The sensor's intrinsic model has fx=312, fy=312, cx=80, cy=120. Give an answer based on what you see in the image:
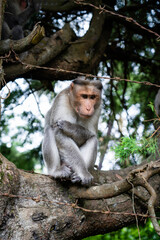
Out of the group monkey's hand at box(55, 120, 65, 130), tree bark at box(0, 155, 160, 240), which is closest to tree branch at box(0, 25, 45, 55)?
monkey's hand at box(55, 120, 65, 130)

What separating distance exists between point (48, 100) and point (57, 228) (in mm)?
4577

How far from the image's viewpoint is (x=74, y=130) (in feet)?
16.8

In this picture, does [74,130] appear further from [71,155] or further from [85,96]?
[85,96]

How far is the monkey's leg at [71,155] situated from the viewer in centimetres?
474

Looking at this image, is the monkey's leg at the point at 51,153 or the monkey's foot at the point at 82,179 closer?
the monkey's foot at the point at 82,179

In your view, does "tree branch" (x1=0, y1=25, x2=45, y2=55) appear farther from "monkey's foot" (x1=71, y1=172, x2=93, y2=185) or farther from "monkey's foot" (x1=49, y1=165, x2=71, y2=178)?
"monkey's foot" (x1=71, y1=172, x2=93, y2=185)

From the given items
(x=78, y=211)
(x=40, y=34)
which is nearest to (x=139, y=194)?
(x=78, y=211)

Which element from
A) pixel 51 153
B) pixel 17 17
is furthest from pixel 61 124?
pixel 17 17

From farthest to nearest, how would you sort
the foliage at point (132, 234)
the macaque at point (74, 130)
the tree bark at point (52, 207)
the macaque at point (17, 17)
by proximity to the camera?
1. the macaque at point (17, 17)
2. the foliage at point (132, 234)
3. the macaque at point (74, 130)
4. the tree bark at point (52, 207)

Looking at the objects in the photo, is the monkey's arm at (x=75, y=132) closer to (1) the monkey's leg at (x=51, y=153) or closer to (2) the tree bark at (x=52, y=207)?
(1) the monkey's leg at (x=51, y=153)

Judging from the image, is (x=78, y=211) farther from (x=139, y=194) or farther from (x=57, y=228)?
(x=139, y=194)

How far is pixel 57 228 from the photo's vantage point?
396cm

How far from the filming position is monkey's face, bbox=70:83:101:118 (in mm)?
5063

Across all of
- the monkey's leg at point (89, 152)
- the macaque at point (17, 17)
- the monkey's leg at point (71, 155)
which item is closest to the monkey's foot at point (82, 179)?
the monkey's leg at point (71, 155)
